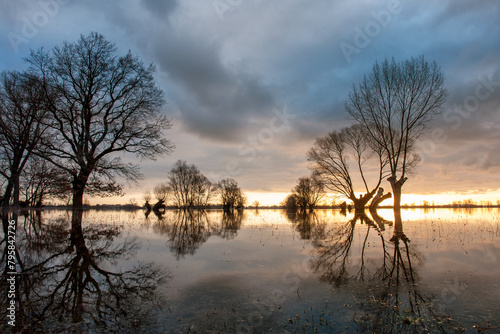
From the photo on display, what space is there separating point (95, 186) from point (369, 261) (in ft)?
56.2

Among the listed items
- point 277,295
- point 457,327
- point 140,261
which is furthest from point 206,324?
point 140,261

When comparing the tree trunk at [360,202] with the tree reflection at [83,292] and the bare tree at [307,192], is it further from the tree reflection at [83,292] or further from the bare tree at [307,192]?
the bare tree at [307,192]

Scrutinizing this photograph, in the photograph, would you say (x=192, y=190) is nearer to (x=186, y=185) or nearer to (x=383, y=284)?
(x=186, y=185)

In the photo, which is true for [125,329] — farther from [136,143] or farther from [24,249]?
[136,143]

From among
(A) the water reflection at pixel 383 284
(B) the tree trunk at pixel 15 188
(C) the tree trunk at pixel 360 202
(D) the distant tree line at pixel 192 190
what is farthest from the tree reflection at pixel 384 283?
(D) the distant tree line at pixel 192 190

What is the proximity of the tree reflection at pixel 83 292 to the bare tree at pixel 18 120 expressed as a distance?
14867mm

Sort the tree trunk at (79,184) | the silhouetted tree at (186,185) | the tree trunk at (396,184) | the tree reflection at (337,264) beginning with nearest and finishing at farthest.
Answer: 1. the tree reflection at (337,264)
2. the tree trunk at (79,184)
3. the tree trunk at (396,184)
4. the silhouetted tree at (186,185)

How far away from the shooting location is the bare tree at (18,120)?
62.4ft

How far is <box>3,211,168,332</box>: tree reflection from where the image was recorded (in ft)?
11.5

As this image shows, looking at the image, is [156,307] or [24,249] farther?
[24,249]

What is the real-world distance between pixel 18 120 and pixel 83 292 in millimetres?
26817

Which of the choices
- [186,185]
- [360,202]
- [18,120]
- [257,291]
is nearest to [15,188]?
[18,120]

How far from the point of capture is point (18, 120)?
78.5 ft

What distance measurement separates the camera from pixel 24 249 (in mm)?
8477
